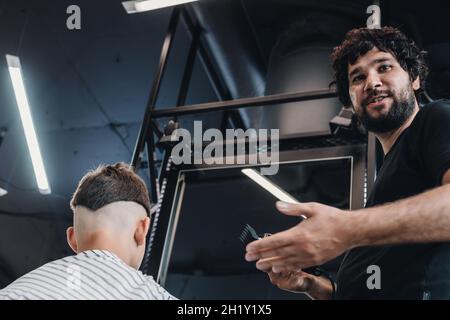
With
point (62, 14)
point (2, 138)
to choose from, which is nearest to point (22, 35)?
point (62, 14)

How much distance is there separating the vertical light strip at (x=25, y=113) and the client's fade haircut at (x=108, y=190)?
160cm

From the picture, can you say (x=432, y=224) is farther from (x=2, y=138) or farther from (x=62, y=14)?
(x=2, y=138)

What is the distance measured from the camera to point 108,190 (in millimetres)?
1406

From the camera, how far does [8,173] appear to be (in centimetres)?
481

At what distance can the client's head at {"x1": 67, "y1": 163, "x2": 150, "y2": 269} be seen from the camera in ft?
4.37

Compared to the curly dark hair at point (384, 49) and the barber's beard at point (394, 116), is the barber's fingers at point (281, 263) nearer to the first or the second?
the barber's beard at point (394, 116)

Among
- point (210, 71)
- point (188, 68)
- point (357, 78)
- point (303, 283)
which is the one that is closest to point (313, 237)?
point (303, 283)

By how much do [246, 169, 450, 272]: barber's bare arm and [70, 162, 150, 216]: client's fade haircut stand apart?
0.54 m

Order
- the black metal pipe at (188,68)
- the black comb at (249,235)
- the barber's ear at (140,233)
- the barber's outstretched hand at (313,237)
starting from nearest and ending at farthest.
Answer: the barber's outstretched hand at (313,237) < the black comb at (249,235) < the barber's ear at (140,233) < the black metal pipe at (188,68)

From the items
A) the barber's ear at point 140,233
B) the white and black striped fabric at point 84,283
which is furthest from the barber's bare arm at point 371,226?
the barber's ear at point 140,233

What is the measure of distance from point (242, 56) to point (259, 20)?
246 millimetres

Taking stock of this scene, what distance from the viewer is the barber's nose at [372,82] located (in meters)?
1.47

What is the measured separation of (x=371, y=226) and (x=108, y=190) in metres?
0.69

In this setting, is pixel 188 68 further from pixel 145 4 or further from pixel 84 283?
pixel 84 283
